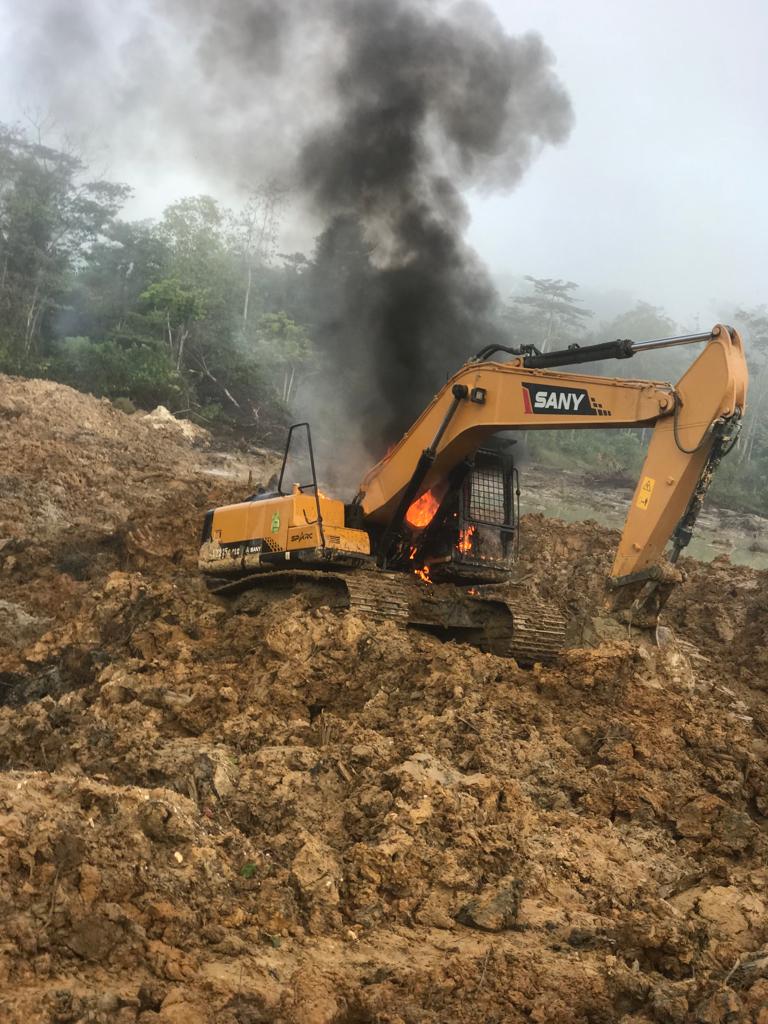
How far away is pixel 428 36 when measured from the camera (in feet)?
58.3

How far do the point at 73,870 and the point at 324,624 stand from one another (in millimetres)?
4568

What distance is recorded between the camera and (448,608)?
31.9ft

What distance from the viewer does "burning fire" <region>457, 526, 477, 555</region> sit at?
32.7ft

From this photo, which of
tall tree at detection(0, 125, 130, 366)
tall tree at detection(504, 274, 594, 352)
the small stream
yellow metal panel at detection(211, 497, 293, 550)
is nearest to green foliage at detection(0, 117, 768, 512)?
tall tree at detection(0, 125, 130, 366)

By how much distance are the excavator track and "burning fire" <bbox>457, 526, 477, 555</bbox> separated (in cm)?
38

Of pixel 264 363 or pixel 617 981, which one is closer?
pixel 617 981

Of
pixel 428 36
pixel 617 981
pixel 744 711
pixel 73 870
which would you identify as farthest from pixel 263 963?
pixel 428 36

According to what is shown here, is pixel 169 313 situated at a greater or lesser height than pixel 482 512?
greater

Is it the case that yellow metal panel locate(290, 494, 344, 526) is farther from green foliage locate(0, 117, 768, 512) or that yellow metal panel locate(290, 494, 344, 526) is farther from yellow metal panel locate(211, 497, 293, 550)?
green foliage locate(0, 117, 768, 512)

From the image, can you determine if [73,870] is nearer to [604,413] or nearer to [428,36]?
[604,413]

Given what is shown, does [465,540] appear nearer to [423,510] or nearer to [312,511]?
[423,510]

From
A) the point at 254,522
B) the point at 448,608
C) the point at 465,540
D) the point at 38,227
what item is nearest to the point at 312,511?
the point at 254,522

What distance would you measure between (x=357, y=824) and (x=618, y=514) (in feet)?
74.6

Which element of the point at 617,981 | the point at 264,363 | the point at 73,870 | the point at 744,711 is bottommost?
the point at 617,981
